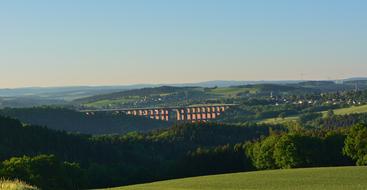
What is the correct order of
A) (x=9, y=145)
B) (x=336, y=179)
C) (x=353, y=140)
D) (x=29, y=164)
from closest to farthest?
(x=336, y=179) < (x=29, y=164) < (x=353, y=140) < (x=9, y=145)

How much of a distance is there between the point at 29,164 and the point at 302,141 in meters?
55.0

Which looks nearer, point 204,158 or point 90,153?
point 204,158

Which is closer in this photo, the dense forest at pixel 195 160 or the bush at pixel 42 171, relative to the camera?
the bush at pixel 42 171

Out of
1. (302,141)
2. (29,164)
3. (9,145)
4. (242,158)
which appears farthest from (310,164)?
(9,145)

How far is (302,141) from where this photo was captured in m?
126

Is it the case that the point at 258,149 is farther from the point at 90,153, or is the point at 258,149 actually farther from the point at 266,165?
the point at 90,153

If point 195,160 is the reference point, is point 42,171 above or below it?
above

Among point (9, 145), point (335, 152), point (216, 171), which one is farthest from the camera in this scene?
point (9, 145)

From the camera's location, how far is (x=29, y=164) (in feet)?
309

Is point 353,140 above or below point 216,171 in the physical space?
above

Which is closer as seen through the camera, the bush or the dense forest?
the bush

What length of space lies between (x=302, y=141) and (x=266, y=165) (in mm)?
9745

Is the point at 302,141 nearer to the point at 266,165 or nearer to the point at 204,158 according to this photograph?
the point at 266,165

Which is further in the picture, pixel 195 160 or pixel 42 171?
pixel 195 160
